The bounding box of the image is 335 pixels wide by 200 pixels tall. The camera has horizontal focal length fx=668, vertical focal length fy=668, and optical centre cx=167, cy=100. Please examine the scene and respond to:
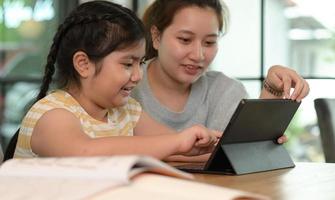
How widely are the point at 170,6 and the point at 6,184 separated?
122cm

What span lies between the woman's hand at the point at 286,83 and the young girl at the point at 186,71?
0.02 metres

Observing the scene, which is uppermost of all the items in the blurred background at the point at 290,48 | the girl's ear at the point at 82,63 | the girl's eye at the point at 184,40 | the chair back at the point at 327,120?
the girl's ear at the point at 82,63

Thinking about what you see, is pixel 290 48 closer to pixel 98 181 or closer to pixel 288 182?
pixel 288 182

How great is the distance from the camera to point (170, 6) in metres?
2.03

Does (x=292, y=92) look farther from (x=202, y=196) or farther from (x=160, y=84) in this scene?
(x=202, y=196)

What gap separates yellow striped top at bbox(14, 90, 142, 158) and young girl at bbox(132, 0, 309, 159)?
0.83 ft

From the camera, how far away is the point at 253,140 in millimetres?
1419

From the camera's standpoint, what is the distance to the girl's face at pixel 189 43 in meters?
1.93

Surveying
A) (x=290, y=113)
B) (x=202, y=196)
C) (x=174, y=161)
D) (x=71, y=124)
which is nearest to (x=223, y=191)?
(x=202, y=196)

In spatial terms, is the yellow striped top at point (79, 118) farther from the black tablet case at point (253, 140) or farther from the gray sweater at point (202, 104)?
the black tablet case at point (253, 140)

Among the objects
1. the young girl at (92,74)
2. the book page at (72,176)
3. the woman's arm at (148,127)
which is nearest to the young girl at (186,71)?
the woman's arm at (148,127)

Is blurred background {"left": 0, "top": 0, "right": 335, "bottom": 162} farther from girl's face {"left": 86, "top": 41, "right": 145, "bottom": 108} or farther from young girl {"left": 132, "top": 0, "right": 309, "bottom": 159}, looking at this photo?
girl's face {"left": 86, "top": 41, "right": 145, "bottom": 108}

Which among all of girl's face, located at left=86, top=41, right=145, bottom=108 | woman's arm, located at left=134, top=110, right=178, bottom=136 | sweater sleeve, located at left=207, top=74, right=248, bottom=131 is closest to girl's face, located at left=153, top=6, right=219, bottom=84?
sweater sleeve, located at left=207, top=74, right=248, bottom=131

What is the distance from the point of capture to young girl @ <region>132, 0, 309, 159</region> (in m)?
1.94
